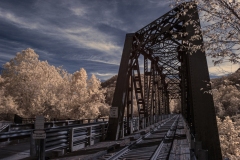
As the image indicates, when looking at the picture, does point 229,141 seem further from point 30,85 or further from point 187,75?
point 30,85

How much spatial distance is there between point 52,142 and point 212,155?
5.76 m

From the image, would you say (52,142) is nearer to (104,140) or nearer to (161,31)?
(104,140)

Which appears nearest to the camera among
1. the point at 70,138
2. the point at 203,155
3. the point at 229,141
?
the point at 203,155

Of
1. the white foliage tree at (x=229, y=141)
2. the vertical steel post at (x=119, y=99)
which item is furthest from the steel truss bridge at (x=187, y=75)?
the white foliage tree at (x=229, y=141)

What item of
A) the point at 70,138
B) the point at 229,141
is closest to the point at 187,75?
the point at 70,138

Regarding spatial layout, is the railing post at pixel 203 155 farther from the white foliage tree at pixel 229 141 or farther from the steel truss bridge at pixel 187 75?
the white foliage tree at pixel 229 141

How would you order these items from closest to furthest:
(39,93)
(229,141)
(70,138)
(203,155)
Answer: (203,155) < (70,138) < (39,93) < (229,141)

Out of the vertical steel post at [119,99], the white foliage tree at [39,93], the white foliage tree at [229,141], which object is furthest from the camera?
the white foliage tree at [229,141]

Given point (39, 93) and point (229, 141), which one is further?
point (229, 141)

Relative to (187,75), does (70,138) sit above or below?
below

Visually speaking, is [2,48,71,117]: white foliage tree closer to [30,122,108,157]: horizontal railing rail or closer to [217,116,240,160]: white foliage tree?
[30,122,108,157]: horizontal railing rail

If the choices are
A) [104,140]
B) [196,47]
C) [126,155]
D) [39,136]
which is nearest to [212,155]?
[126,155]

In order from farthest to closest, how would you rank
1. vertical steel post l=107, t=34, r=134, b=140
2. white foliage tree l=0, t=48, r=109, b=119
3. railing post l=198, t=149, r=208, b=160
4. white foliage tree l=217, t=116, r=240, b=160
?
white foliage tree l=217, t=116, r=240, b=160
white foliage tree l=0, t=48, r=109, b=119
vertical steel post l=107, t=34, r=134, b=140
railing post l=198, t=149, r=208, b=160

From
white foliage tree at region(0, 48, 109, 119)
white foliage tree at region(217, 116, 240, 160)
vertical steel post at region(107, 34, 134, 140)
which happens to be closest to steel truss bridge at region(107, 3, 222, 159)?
vertical steel post at region(107, 34, 134, 140)
